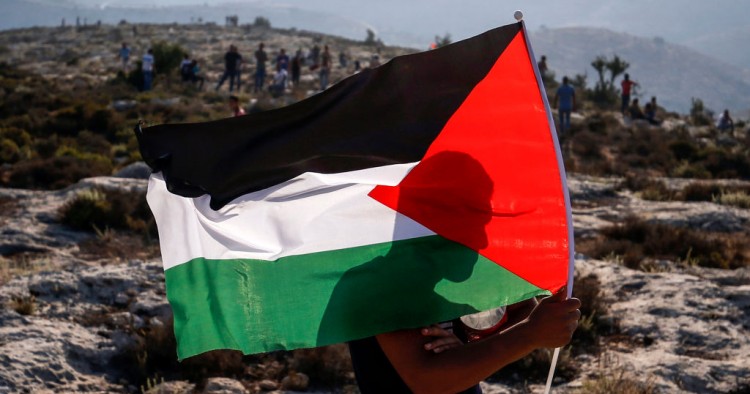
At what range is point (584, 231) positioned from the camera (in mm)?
11625

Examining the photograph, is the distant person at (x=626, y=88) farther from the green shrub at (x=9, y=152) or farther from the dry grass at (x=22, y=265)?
the dry grass at (x=22, y=265)

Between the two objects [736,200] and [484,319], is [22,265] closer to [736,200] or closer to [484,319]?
[484,319]

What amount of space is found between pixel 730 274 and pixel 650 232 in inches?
77.2

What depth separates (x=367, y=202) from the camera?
3.26m

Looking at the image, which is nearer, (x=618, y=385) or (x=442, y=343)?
(x=442, y=343)

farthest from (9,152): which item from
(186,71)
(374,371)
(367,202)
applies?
(374,371)

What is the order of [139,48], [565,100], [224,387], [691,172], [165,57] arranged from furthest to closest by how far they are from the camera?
[139,48] < [165,57] < [565,100] < [691,172] < [224,387]

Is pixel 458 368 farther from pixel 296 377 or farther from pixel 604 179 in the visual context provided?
pixel 604 179

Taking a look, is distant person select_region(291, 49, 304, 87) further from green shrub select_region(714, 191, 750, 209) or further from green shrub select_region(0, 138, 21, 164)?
green shrub select_region(714, 191, 750, 209)

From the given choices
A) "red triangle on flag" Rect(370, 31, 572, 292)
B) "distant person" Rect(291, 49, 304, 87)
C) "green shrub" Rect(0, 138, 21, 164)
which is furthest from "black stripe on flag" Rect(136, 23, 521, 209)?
"distant person" Rect(291, 49, 304, 87)

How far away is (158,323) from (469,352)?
5095 millimetres

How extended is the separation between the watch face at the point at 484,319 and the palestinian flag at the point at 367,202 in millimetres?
79

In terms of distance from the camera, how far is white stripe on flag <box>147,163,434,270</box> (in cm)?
312

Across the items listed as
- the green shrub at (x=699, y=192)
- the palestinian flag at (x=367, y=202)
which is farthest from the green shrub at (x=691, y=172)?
the palestinian flag at (x=367, y=202)
